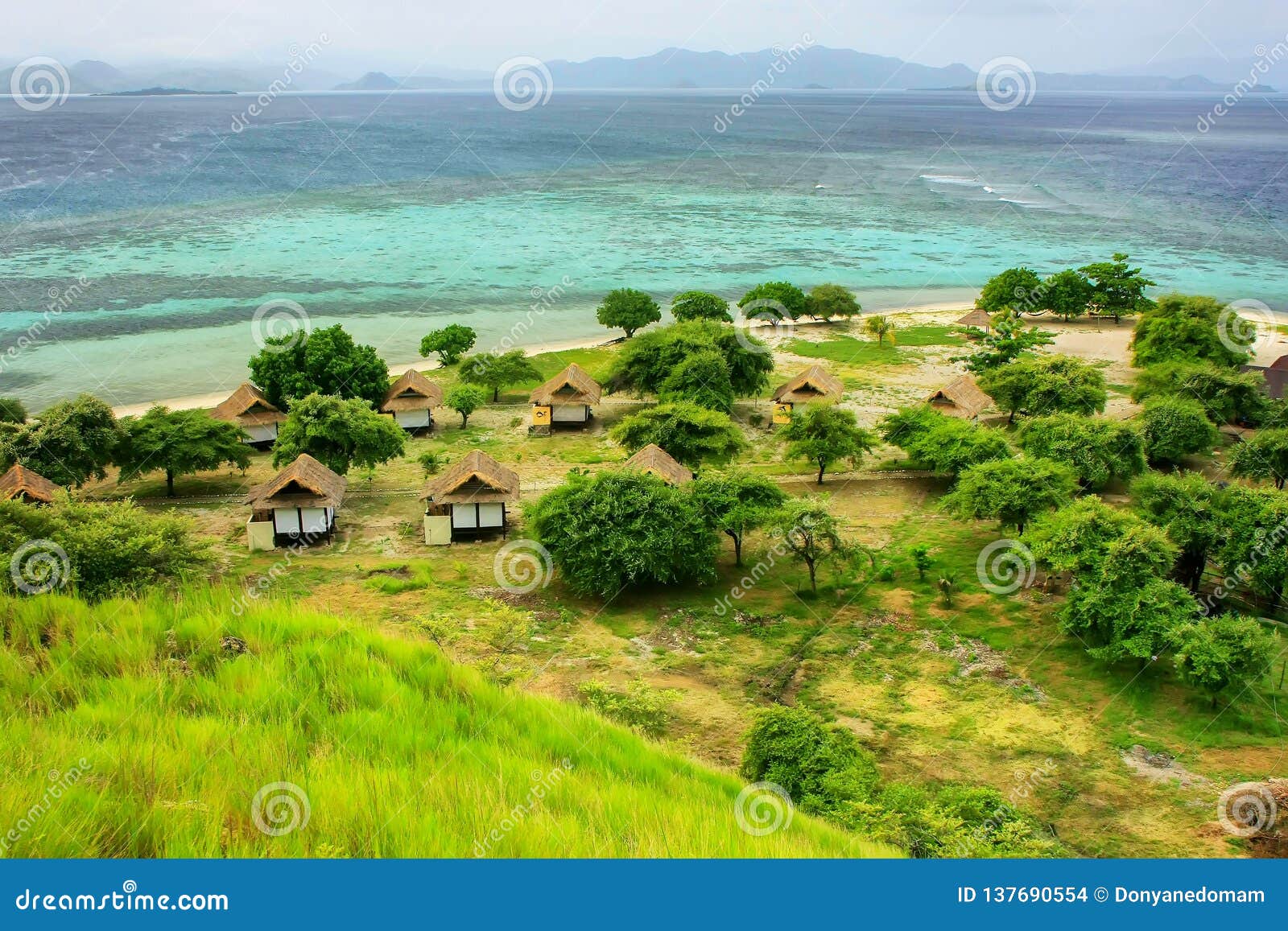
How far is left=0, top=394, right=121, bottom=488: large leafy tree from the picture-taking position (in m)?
25.3

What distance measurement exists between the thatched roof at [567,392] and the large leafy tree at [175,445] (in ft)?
31.1

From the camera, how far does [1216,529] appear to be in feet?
66.8

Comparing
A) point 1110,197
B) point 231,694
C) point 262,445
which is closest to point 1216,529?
point 231,694

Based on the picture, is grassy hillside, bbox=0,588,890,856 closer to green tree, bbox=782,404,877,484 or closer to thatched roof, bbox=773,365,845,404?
green tree, bbox=782,404,877,484

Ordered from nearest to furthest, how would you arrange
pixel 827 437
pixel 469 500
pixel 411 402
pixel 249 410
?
pixel 469 500 < pixel 827 437 < pixel 249 410 < pixel 411 402

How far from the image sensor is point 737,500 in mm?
22578

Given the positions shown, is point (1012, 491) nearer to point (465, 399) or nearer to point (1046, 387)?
point (1046, 387)

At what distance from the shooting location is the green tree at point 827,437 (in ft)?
88.5

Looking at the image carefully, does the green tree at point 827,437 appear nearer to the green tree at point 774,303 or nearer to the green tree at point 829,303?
the green tree at point 774,303

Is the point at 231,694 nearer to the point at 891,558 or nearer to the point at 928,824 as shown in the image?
the point at 928,824

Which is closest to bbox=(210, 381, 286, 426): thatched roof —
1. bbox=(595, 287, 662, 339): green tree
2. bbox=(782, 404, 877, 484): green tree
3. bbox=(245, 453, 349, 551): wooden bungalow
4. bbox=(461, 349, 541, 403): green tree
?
bbox=(245, 453, 349, 551): wooden bungalow

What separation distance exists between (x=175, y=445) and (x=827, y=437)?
57.2 ft

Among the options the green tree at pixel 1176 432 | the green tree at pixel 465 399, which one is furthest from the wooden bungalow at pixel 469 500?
the green tree at pixel 1176 432

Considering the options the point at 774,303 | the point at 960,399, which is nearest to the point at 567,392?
the point at 960,399
